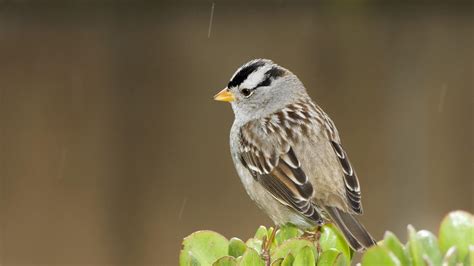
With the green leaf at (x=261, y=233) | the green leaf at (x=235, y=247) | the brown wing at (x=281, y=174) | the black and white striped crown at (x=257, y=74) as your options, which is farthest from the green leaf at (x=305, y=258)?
the black and white striped crown at (x=257, y=74)

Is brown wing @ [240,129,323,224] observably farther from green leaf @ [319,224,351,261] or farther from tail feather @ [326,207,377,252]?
green leaf @ [319,224,351,261]

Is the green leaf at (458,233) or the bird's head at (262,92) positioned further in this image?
the bird's head at (262,92)

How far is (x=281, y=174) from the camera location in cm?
341

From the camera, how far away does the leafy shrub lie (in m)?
2.01

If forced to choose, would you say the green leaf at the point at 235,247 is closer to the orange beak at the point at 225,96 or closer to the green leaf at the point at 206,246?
the green leaf at the point at 206,246

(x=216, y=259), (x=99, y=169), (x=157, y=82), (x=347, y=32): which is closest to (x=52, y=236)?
(x=99, y=169)

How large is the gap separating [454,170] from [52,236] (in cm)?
190

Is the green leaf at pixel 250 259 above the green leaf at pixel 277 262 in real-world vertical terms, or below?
above

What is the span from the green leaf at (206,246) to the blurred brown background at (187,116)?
2.34 m

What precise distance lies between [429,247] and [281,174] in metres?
1.36

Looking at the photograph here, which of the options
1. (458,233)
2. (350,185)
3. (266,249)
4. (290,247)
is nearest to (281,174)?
(350,185)

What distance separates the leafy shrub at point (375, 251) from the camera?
2.01m

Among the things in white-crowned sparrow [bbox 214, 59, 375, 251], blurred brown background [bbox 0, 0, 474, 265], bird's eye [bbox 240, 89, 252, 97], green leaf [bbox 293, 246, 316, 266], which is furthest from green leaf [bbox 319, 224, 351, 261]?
blurred brown background [bbox 0, 0, 474, 265]

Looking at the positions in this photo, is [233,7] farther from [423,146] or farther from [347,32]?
[423,146]
